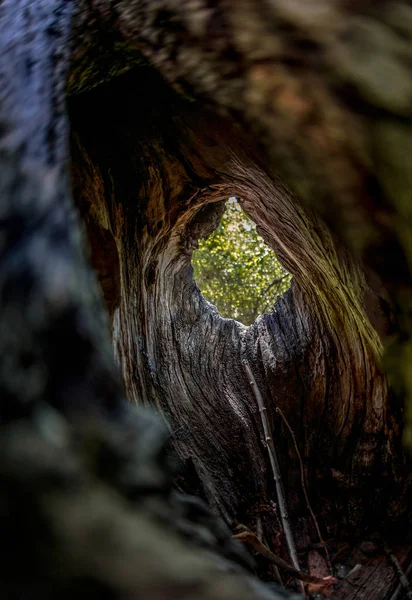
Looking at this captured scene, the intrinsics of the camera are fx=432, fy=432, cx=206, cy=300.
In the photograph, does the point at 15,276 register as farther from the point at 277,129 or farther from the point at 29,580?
the point at 277,129

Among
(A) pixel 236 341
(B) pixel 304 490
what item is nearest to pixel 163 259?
(A) pixel 236 341

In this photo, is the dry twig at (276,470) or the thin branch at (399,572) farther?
the dry twig at (276,470)

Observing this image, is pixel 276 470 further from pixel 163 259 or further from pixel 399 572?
pixel 163 259

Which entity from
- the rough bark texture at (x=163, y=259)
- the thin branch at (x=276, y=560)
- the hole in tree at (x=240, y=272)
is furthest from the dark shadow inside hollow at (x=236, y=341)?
the hole in tree at (x=240, y=272)

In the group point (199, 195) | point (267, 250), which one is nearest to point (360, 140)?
point (199, 195)

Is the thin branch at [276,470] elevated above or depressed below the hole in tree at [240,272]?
above

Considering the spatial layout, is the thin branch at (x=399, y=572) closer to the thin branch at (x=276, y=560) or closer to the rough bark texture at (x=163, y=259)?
the rough bark texture at (x=163, y=259)
